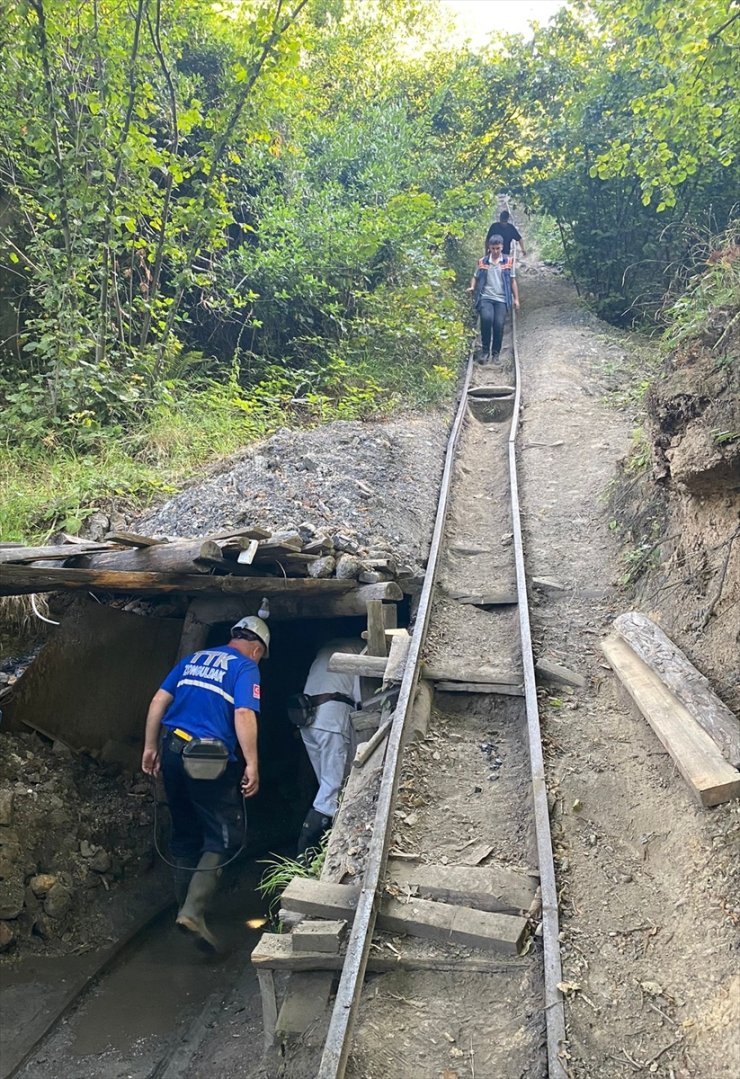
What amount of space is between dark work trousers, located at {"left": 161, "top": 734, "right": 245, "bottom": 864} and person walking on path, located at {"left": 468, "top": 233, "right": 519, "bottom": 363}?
11483 mm

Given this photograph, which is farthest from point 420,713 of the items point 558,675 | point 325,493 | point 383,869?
point 325,493

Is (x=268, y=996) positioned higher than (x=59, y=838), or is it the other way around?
(x=268, y=996)

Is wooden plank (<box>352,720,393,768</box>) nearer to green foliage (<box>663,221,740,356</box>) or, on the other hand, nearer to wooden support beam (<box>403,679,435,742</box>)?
wooden support beam (<box>403,679,435,742</box>)

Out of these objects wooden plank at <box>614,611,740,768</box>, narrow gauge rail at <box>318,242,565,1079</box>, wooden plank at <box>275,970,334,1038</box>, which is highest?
wooden plank at <box>614,611,740,768</box>

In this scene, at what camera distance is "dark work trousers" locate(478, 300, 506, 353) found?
48.6 feet

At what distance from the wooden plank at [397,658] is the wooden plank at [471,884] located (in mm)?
1655

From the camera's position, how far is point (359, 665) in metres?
5.65

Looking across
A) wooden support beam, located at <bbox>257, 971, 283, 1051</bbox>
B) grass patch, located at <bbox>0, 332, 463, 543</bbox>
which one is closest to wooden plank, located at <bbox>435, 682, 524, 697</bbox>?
wooden support beam, located at <bbox>257, 971, 283, 1051</bbox>

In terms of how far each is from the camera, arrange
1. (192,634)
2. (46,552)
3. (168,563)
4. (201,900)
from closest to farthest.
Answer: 1. (46,552)
2. (168,563)
3. (201,900)
4. (192,634)

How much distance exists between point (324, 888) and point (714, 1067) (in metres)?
1.81

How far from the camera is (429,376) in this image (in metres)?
13.4

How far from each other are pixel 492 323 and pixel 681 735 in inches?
489

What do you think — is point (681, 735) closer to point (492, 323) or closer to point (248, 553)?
point (248, 553)

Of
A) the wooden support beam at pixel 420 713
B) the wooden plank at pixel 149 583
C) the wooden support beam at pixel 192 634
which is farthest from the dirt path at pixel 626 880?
the wooden support beam at pixel 192 634
